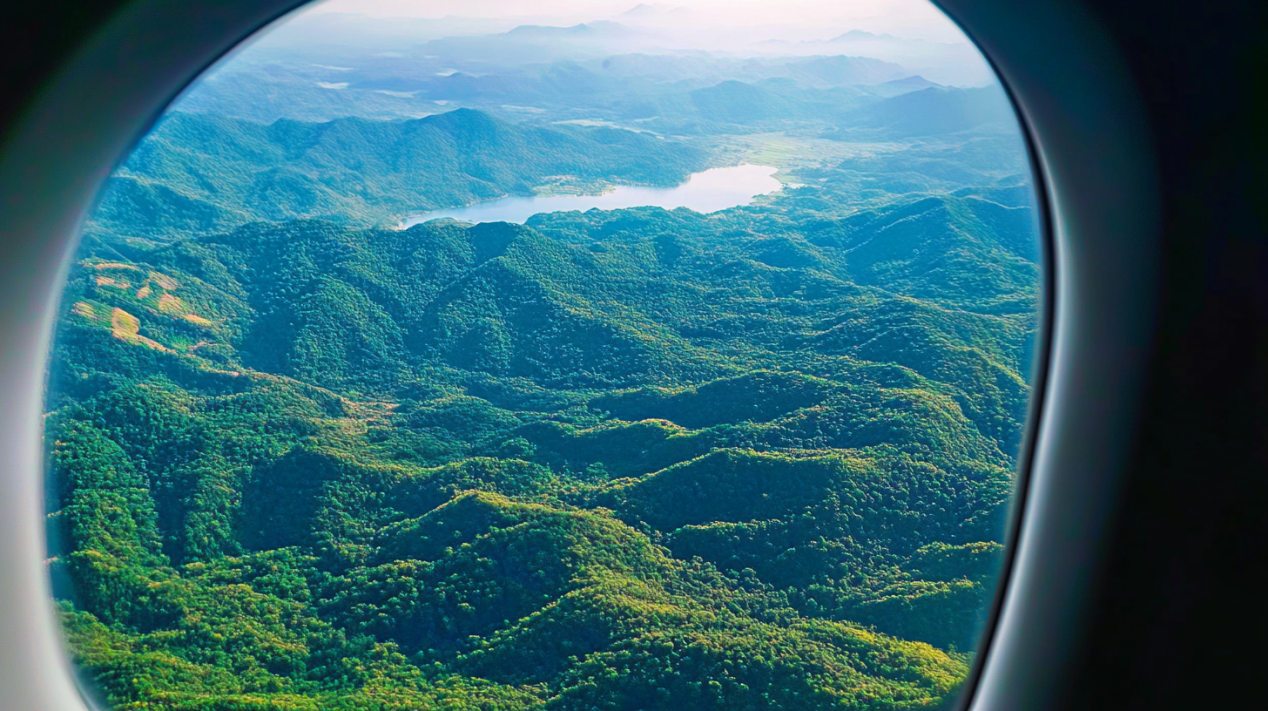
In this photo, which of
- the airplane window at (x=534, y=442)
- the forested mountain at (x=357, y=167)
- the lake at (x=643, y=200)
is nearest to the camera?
the airplane window at (x=534, y=442)

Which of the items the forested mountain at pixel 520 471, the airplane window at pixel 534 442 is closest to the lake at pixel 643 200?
the airplane window at pixel 534 442

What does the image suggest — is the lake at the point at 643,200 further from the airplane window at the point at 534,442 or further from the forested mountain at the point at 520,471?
the forested mountain at the point at 520,471

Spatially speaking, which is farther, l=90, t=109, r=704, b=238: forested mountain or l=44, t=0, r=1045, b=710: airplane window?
l=90, t=109, r=704, b=238: forested mountain

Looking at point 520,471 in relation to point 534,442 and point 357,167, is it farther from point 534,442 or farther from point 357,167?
point 357,167

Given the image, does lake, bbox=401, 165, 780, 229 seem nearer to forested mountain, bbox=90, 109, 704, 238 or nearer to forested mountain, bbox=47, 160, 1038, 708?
forested mountain, bbox=90, 109, 704, 238

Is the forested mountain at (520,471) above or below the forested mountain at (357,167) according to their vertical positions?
below

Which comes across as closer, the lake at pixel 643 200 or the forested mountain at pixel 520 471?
the forested mountain at pixel 520 471

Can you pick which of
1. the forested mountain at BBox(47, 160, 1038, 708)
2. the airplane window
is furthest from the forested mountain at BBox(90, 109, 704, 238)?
the forested mountain at BBox(47, 160, 1038, 708)

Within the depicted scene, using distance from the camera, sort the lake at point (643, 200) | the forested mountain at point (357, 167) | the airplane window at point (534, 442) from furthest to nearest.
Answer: the lake at point (643, 200) < the forested mountain at point (357, 167) < the airplane window at point (534, 442)
